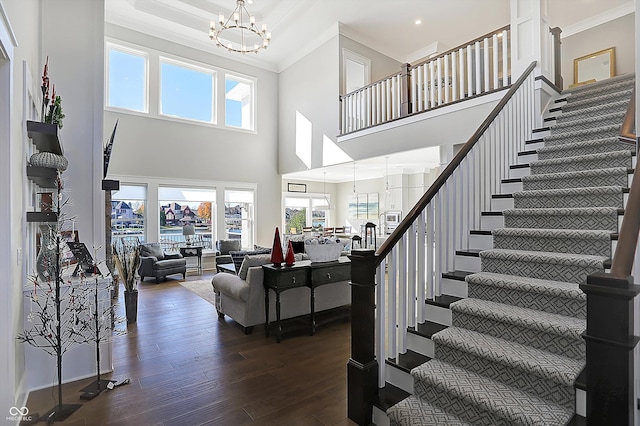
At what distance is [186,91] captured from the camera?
8.29 m

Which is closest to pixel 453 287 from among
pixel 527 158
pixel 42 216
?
pixel 527 158

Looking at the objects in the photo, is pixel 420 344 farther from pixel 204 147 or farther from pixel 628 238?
pixel 204 147

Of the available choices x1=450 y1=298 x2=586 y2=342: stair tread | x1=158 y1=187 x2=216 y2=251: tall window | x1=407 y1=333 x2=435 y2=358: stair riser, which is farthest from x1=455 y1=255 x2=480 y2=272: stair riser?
x1=158 y1=187 x2=216 y2=251: tall window

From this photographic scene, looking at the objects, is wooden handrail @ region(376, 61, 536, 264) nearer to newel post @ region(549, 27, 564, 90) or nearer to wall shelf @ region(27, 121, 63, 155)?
newel post @ region(549, 27, 564, 90)

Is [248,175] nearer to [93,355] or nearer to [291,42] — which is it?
[291,42]

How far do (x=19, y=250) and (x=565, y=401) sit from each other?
11.4 feet

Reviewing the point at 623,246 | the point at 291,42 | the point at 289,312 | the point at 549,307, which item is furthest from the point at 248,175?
the point at 623,246

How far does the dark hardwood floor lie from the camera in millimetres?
2297

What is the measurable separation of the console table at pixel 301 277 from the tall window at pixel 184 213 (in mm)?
5203

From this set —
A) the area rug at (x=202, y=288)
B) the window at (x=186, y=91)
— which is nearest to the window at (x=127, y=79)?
the window at (x=186, y=91)

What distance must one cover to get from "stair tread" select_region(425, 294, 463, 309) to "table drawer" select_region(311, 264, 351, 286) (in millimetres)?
1591

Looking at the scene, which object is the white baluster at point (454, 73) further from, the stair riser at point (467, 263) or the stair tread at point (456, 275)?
the stair tread at point (456, 275)

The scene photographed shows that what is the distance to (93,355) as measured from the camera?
291cm

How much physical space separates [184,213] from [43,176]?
593cm
